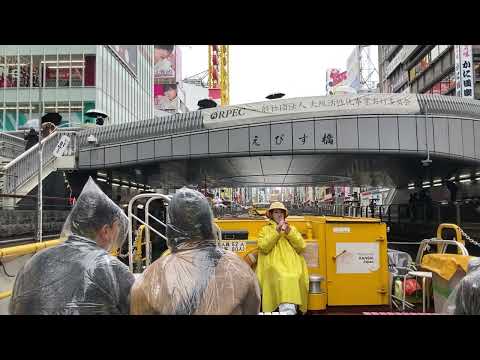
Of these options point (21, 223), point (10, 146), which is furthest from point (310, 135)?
point (10, 146)

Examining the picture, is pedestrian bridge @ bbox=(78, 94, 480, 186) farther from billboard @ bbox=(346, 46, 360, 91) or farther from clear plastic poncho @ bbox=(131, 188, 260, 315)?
billboard @ bbox=(346, 46, 360, 91)

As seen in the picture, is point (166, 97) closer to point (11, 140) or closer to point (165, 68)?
point (165, 68)

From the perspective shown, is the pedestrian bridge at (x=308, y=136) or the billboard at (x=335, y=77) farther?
the billboard at (x=335, y=77)

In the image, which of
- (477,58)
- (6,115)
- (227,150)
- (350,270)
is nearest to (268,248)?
(350,270)

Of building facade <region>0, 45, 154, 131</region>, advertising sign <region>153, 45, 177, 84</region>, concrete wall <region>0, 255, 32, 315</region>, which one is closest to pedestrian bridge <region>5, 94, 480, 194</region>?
Answer: building facade <region>0, 45, 154, 131</region>

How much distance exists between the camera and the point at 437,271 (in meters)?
4.15

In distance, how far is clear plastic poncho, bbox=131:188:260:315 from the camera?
1.93 metres

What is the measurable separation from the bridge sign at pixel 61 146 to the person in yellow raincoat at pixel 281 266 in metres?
15.4

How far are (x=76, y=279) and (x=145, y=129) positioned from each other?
17588 millimetres

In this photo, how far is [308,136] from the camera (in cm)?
1700

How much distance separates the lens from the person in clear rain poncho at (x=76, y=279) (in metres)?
1.93

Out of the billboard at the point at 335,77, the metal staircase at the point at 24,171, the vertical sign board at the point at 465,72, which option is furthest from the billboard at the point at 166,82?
the metal staircase at the point at 24,171

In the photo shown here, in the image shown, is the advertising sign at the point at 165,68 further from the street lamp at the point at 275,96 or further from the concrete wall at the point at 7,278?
the concrete wall at the point at 7,278

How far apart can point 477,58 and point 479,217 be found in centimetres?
2363
